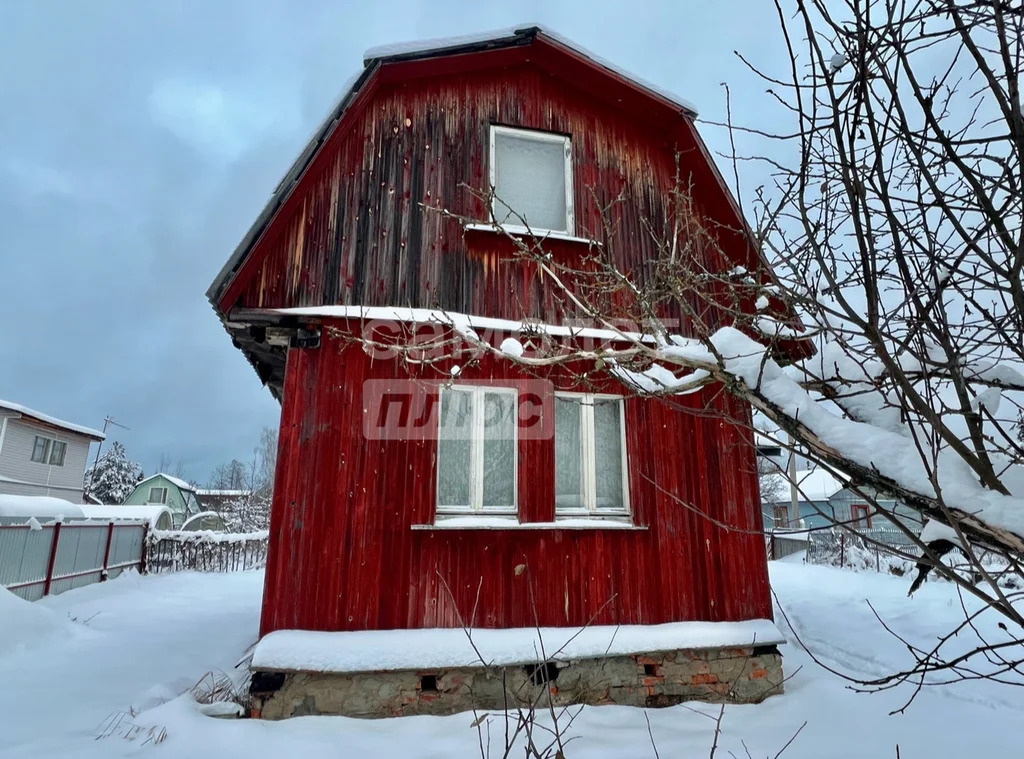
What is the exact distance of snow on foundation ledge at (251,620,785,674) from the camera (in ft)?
15.7

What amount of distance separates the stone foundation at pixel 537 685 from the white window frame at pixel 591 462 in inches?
52.7

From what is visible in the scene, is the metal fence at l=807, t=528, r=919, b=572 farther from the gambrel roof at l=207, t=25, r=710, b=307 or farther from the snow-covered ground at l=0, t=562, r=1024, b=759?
the gambrel roof at l=207, t=25, r=710, b=307

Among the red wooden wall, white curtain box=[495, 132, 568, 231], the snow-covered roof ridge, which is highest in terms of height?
the snow-covered roof ridge

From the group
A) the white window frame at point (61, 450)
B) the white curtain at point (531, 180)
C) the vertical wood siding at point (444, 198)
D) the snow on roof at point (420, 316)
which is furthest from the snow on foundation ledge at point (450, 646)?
the white window frame at point (61, 450)

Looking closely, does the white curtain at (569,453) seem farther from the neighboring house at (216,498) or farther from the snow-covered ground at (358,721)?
the neighboring house at (216,498)

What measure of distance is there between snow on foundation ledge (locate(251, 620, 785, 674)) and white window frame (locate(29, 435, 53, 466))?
2280 centimetres

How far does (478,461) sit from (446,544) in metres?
0.85

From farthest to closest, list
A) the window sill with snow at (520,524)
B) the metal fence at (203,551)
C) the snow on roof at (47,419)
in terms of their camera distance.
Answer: the snow on roof at (47,419)
the metal fence at (203,551)
the window sill with snow at (520,524)

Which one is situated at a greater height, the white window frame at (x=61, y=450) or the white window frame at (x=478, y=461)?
the white window frame at (x=61, y=450)

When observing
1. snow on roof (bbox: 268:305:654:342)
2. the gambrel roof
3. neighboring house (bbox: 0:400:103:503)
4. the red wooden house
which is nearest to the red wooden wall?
the red wooden house

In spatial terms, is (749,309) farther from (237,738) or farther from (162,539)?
(162,539)

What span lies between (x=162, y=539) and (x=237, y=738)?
46.8ft

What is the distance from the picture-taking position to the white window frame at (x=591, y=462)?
19.3 ft

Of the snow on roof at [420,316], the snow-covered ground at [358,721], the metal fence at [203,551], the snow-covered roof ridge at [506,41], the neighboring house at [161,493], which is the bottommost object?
the snow-covered ground at [358,721]
